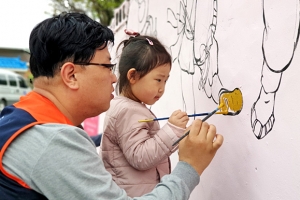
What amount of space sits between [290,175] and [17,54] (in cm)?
3396

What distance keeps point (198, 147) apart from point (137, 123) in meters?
0.40

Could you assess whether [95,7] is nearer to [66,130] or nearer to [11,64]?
[66,130]

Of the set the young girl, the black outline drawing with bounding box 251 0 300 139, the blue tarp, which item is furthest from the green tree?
the blue tarp

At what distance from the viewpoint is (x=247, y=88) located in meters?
1.71

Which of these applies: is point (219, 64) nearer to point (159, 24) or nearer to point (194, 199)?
point (194, 199)

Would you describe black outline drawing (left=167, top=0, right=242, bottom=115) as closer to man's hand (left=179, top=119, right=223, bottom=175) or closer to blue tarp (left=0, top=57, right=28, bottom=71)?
man's hand (left=179, top=119, right=223, bottom=175)

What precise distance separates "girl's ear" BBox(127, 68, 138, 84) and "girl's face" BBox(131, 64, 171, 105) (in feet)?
0.04

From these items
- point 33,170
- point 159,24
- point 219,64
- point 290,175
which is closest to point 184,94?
point 219,64

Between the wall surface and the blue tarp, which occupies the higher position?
the wall surface

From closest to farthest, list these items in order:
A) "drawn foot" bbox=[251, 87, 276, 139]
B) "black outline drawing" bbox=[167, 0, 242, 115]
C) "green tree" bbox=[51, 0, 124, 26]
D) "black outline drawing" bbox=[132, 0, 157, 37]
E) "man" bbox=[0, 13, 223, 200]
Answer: "man" bbox=[0, 13, 223, 200] → "drawn foot" bbox=[251, 87, 276, 139] → "black outline drawing" bbox=[167, 0, 242, 115] → "black outline drawing" bbox=[132, 0, 157, 37] → "green tree" bbox=[51, 0, 124, 26]

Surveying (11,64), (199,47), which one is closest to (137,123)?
(199,47)

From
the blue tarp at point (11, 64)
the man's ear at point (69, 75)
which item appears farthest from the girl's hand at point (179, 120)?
the blue tarp at point (11, 64)

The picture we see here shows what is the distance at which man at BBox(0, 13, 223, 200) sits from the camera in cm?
125

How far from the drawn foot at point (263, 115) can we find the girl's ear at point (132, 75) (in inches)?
22.9
